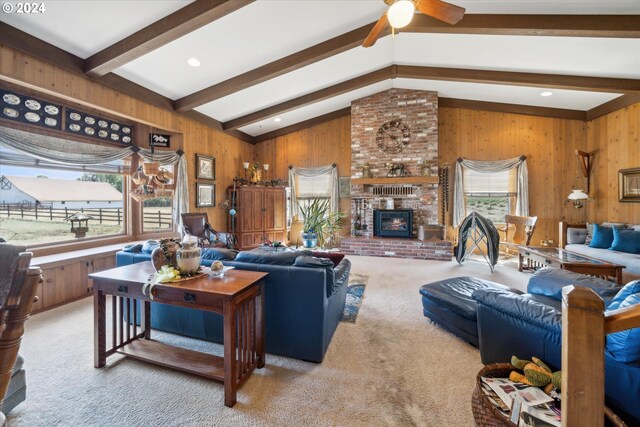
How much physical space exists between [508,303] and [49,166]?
5655 mm

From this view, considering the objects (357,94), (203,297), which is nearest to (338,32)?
(357,94)

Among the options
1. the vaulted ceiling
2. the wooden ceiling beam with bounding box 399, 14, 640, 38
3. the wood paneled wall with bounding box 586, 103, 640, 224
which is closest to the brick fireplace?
the vaulted ceiling

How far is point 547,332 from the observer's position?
1.63 metres

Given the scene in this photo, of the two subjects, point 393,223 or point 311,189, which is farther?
point 311,189

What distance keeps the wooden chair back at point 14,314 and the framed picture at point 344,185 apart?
264 inches

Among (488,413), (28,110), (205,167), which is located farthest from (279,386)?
(205,167)

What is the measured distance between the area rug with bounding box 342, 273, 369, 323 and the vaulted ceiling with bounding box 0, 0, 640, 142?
361cm

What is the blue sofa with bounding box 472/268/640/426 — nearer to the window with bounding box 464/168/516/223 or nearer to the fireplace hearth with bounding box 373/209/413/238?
the fireplace hearth with bounding box 373/209/413/238

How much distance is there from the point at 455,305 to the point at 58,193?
547 cm

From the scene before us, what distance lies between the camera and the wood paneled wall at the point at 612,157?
186 inches

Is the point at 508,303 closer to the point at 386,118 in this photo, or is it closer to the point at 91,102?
the point at 91,102

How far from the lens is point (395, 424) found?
5.20ft

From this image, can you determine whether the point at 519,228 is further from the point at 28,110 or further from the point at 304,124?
the point at 28,110

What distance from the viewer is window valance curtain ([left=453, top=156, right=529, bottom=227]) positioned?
605cm
